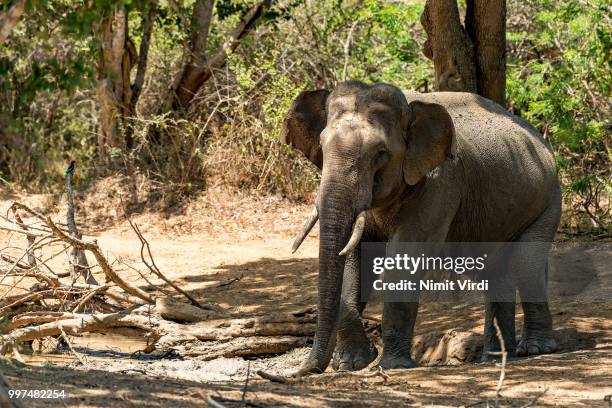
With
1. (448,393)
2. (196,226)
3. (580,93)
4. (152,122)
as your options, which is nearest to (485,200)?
(448,393)

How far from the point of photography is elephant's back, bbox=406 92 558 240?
9.42 meters

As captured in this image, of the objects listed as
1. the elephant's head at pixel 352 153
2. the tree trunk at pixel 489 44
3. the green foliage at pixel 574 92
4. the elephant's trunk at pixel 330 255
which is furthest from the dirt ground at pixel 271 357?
the tree trunk at pixel 489 44

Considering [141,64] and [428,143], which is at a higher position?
[141,64]

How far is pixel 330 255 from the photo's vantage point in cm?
765

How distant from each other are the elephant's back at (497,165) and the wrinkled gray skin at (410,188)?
13mm

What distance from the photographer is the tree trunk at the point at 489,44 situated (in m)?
12.1

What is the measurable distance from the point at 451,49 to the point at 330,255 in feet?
16.7

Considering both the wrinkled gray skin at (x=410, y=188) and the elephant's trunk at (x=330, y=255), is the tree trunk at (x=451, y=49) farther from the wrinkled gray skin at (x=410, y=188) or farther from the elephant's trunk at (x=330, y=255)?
the elephant's trunk at (x=330, y=255)

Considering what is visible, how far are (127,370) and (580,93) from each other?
366 inches

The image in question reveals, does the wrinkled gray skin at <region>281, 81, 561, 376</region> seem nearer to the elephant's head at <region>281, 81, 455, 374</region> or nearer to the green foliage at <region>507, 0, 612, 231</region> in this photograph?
the elephant's head at <region>281, 81, 455, 374</region>

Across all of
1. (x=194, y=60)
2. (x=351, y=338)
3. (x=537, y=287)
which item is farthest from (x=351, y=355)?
(x=194, y=60)

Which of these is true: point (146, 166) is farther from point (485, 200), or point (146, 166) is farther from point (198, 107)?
point (485, 200)

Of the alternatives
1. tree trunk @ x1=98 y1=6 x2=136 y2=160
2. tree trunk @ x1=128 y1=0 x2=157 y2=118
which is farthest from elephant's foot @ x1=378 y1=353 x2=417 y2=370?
tree trunk @ x1=128 y1=0 x2=157 y2=118

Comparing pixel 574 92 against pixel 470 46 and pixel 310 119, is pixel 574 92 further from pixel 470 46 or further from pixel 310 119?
pixel 310 119
